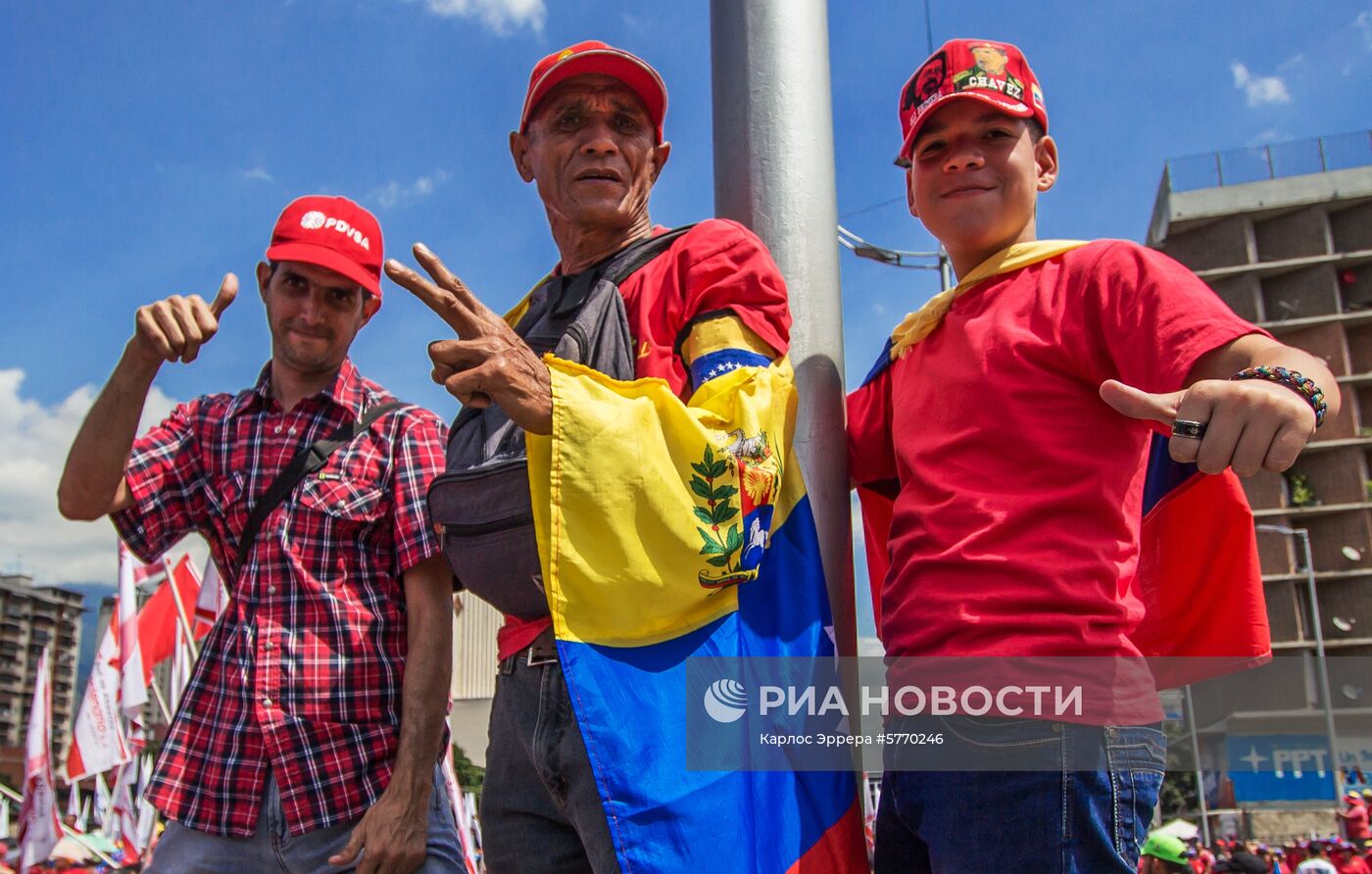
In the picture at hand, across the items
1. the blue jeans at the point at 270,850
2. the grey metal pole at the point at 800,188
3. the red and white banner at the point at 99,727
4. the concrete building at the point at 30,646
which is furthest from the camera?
the concrete building at the point at 30,646

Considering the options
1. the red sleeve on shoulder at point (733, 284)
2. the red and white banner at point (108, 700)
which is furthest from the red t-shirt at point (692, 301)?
the red and white banner at point (108, 700)

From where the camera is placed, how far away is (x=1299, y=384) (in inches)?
63.7

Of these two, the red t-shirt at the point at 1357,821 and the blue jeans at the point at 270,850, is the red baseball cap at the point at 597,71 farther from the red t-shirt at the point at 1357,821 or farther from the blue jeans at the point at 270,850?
the red t-shirt at the point at 1357,821

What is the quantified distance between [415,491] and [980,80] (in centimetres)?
174

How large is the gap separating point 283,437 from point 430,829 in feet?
3.76

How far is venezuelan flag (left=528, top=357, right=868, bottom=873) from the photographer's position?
195cm

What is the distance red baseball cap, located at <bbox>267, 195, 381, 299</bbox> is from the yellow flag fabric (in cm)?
143

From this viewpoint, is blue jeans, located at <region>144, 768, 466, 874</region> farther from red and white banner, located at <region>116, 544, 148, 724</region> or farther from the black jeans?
red and white banner, located at <region>116, 544, 148, 724</region>

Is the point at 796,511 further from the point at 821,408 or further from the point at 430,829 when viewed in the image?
the point at 430,829

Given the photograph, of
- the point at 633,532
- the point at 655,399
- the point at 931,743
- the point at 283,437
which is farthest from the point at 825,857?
the point at 283,437

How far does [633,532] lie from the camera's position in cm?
196

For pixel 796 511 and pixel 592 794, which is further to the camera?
pixel 796 511

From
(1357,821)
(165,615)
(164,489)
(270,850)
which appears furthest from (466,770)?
(270,850)

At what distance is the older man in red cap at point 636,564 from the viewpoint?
76.4 inches
